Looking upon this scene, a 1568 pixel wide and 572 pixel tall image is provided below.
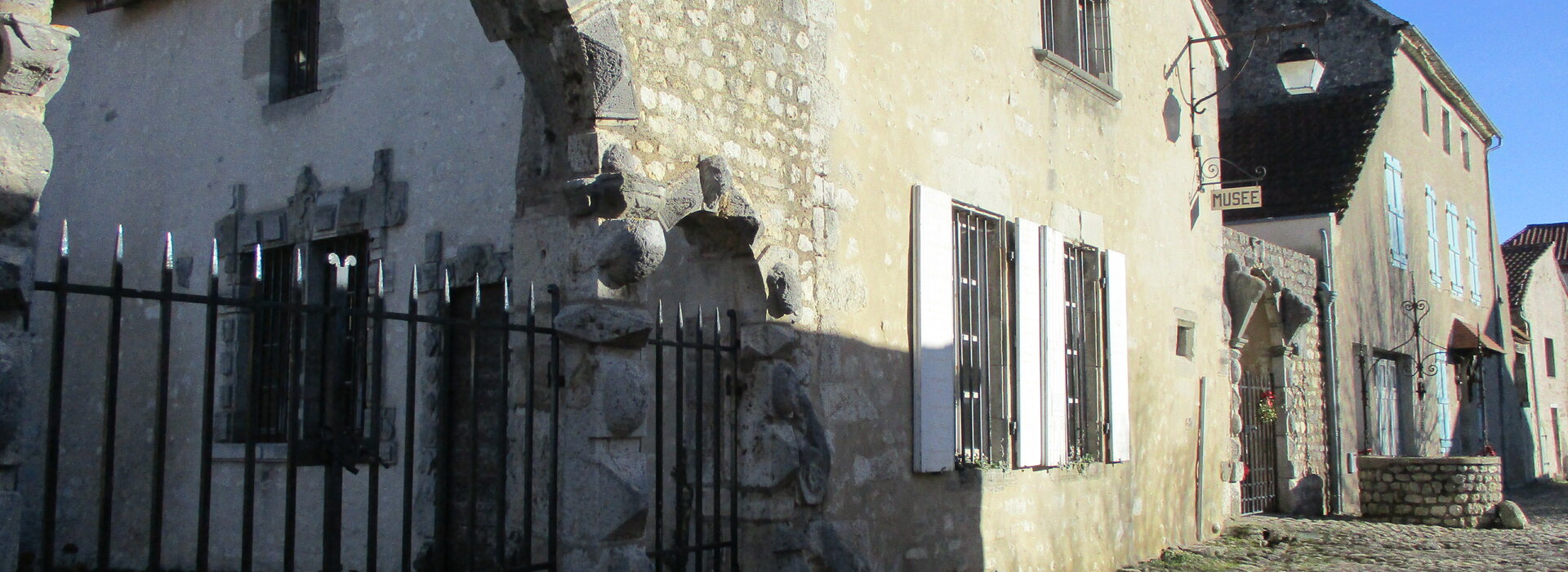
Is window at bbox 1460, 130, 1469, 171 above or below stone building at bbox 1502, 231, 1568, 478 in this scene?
above

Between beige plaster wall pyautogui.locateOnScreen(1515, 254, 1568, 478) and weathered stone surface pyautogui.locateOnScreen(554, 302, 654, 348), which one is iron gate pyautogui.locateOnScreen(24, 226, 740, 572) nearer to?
weathered stone surface pyautogui.locateOnScreen(554, 302, 654, 348)

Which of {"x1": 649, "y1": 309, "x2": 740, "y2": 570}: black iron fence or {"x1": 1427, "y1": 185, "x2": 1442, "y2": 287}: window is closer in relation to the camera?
{"x1": 649, "y1": 309, "x2": 740, "y2": 570}: black iron fence

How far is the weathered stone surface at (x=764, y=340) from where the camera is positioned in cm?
561

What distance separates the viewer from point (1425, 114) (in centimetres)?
1655

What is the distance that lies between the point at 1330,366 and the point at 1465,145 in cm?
769

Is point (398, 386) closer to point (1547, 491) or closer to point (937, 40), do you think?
point (937, 40)

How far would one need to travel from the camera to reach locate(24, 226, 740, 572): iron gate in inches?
133

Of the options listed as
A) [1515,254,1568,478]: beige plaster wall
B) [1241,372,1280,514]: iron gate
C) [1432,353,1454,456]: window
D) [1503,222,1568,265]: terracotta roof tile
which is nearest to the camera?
[1241,372,1280,514]: iron gate

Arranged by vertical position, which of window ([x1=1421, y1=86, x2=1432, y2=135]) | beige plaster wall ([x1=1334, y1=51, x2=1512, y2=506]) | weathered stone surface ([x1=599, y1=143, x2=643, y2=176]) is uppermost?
window ([x1=1421, y1=86, x2=1432, y2=135])

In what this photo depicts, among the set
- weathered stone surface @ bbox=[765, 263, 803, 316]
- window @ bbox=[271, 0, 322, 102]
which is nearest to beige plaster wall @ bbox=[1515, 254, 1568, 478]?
weathered stone surface @ bbox=[765, 263, 803, 316]

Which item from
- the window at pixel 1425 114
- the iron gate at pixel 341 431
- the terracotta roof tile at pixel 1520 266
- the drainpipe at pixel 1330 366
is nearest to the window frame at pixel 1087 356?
the iron gate at pixel 341 431

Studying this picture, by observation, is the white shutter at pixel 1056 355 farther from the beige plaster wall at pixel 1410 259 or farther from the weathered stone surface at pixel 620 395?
the beige plaster wall at pixel 1410 259

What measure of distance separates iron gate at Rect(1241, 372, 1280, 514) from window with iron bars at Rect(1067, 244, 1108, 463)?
3905 millimetres

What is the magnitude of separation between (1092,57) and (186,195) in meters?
5.91
